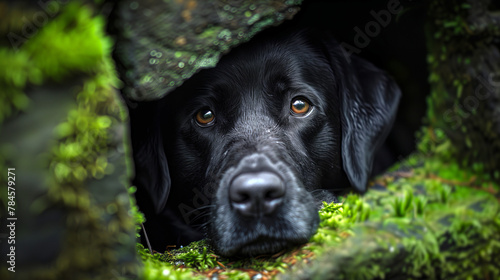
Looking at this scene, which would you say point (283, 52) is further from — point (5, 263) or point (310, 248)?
point (5, 263)

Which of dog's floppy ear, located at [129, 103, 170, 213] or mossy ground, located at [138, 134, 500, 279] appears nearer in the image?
mossy ground, located at [138, 134, 500, 279]

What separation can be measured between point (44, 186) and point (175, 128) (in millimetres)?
1771

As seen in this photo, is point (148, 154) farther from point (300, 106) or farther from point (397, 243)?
point (397, 243)

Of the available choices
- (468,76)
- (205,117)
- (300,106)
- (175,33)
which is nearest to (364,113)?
(300,106)

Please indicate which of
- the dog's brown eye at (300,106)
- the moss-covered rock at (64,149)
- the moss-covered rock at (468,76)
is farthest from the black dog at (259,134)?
the moss-covered rock at (64,149)

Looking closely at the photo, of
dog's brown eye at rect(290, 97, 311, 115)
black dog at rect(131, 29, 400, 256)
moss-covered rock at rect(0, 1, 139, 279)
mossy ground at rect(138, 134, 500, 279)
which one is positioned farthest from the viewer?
dog's brown eye at rect(290, 97, 311, 115)

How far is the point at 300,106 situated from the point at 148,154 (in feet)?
4.36

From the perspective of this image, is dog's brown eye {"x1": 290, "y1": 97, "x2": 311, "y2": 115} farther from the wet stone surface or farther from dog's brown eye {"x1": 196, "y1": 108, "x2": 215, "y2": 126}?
the wet stone surface

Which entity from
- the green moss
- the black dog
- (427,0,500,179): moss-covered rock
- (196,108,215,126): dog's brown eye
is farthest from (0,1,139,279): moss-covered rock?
(427,0,500,179): moss-covered rock

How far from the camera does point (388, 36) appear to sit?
12.9 ft

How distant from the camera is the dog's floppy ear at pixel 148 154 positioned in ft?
10.4

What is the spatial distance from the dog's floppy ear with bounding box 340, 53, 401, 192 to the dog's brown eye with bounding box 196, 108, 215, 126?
3.45 feet

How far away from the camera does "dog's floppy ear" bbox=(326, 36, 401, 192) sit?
2.94 meters

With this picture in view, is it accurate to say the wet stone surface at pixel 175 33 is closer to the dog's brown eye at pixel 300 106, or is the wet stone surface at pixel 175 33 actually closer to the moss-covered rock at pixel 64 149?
the moss-covered rock at pixel 64 149
